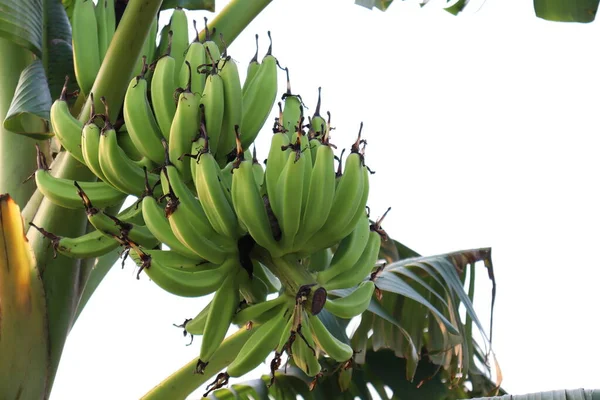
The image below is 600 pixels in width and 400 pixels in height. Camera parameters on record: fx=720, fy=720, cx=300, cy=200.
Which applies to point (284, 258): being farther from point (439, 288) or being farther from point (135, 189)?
point (439, 288)

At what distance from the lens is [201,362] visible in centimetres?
118

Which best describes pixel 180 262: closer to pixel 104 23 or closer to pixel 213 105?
pixel 213 105

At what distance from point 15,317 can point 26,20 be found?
67 centimetres

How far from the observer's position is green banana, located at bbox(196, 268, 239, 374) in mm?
1169

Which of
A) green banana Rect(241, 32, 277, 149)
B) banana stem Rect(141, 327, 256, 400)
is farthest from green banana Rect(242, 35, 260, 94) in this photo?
banana stem Rect(141, 327, 256, 400)

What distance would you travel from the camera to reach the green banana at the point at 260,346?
3.85ft

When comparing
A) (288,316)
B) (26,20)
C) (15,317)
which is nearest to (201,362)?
(288,316)

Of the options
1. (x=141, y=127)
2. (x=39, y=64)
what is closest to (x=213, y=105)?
(x=141, y=127)

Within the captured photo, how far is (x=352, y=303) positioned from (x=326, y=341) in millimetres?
97

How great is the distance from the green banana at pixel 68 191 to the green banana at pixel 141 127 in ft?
0.35

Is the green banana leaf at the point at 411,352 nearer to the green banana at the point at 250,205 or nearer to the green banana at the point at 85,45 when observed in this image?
the green banana at the point at 250,205

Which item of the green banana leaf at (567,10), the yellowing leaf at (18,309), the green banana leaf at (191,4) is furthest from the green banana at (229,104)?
the green banana leaf at (567,10)

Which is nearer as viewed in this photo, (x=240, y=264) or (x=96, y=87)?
(x=240, y=264)

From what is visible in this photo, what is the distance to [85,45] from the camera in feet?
5.08
